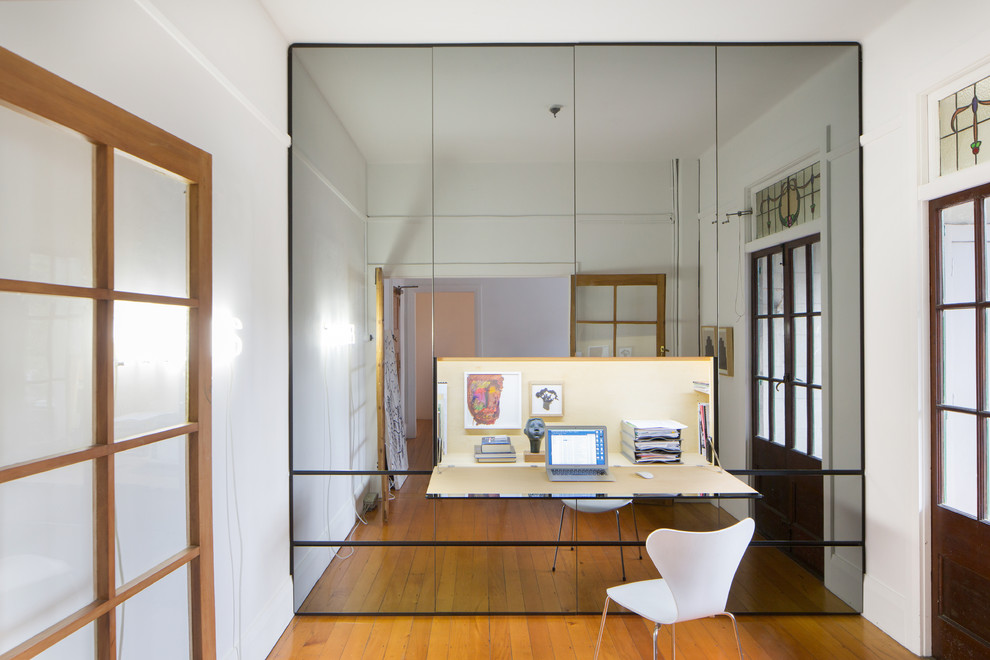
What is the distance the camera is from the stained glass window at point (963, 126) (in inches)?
81.7

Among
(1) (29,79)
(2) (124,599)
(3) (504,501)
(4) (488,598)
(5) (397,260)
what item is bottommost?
(4) (488,598)

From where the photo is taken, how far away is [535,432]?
115 inches

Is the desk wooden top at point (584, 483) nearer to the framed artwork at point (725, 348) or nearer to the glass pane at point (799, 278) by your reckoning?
the framed artwork at point (725, 348)

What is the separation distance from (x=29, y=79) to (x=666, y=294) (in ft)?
8.44

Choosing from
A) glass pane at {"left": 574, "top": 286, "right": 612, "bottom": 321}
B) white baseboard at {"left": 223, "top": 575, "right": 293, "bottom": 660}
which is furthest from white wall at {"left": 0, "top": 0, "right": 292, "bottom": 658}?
glass pane at {"left": 574, "top": 286, "right": 612, "bottom": 321}

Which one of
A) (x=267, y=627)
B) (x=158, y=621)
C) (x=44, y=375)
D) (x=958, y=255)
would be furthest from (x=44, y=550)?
(x=958, y=255)

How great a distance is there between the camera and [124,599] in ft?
4.58

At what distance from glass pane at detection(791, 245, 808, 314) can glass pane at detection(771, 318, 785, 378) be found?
0.11 m

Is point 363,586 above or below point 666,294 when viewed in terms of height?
below

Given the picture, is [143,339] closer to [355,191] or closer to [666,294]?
[355,191]

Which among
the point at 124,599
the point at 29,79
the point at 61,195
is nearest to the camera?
the point at 29,79

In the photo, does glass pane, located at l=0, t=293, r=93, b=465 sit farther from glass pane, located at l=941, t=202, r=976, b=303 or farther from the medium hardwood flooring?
glass pane, located at l=941, t=202, r=976, b=303

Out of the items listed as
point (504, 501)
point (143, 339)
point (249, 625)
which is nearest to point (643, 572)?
point (504, 501)

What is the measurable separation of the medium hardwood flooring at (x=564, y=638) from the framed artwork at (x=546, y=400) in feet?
3.50
